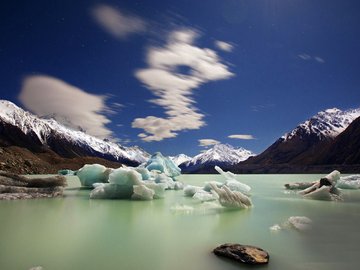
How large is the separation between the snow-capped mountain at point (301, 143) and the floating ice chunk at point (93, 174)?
125836 millimetres

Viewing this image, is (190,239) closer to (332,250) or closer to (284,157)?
(332,250)

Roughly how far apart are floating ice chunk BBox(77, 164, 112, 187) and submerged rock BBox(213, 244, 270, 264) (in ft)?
41.9

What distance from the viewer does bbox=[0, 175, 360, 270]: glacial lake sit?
3.94 metres

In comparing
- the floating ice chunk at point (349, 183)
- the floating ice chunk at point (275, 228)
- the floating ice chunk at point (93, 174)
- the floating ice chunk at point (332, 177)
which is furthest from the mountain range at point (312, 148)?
the floating ice chunk at point (275, 228)

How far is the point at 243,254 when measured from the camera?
13.2ft

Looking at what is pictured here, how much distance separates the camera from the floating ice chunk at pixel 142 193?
11625 mm

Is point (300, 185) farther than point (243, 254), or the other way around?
point (300, 185)

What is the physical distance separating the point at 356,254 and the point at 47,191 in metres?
10.7

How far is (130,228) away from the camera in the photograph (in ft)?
20.2

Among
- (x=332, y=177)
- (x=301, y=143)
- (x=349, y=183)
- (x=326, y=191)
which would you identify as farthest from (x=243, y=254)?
(x=301, y=143)

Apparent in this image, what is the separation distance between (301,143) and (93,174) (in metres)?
156

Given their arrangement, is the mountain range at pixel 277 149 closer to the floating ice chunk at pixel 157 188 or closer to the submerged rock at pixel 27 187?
the submerged rock at pixel 27 187

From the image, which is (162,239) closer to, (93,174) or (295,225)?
(295,225)

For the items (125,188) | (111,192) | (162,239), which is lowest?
(162,239)
